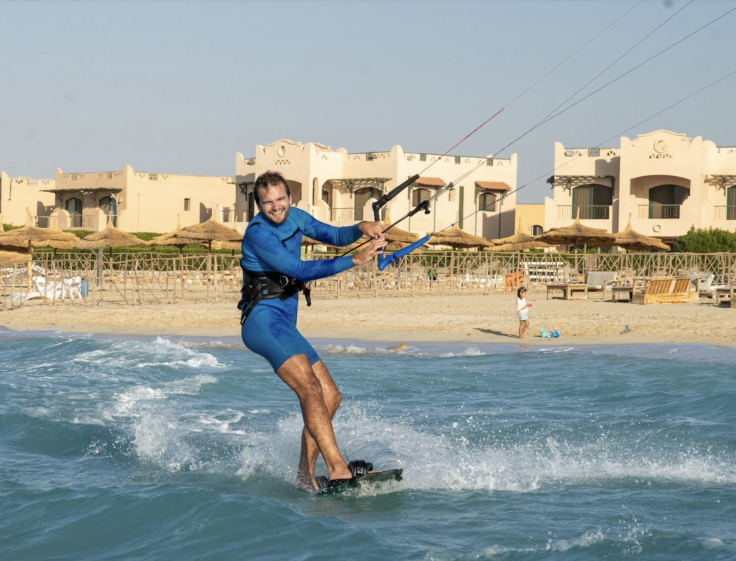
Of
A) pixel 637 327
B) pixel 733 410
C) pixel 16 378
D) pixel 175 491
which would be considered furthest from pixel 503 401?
pixel 637 327

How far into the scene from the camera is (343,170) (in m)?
49.4

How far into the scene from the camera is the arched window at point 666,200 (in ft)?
144

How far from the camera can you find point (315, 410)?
193 inches

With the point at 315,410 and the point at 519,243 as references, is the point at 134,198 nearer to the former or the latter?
the point at 519,243

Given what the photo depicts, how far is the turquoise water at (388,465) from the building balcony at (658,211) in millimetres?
34537

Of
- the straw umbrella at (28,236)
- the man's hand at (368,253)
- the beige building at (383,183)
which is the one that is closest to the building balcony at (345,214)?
the beige building at (383,183)

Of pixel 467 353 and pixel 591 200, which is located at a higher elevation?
pixel 591 200

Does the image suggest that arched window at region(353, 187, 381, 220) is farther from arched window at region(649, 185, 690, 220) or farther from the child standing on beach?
the child standing on beach

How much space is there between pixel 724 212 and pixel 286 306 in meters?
42.5

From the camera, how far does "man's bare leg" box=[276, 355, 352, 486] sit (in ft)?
16.0

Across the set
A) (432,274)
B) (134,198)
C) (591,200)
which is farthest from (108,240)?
(591,200)

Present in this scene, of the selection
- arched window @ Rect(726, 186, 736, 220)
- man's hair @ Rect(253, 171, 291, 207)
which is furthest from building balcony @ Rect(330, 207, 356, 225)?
man's hair @ Rect(253, 171, 291, 207)

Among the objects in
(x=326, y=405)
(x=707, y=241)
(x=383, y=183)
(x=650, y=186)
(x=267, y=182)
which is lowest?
(x=326, y=405)

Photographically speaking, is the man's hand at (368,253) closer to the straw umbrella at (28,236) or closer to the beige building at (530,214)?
the straw umbrella at (28,236)
